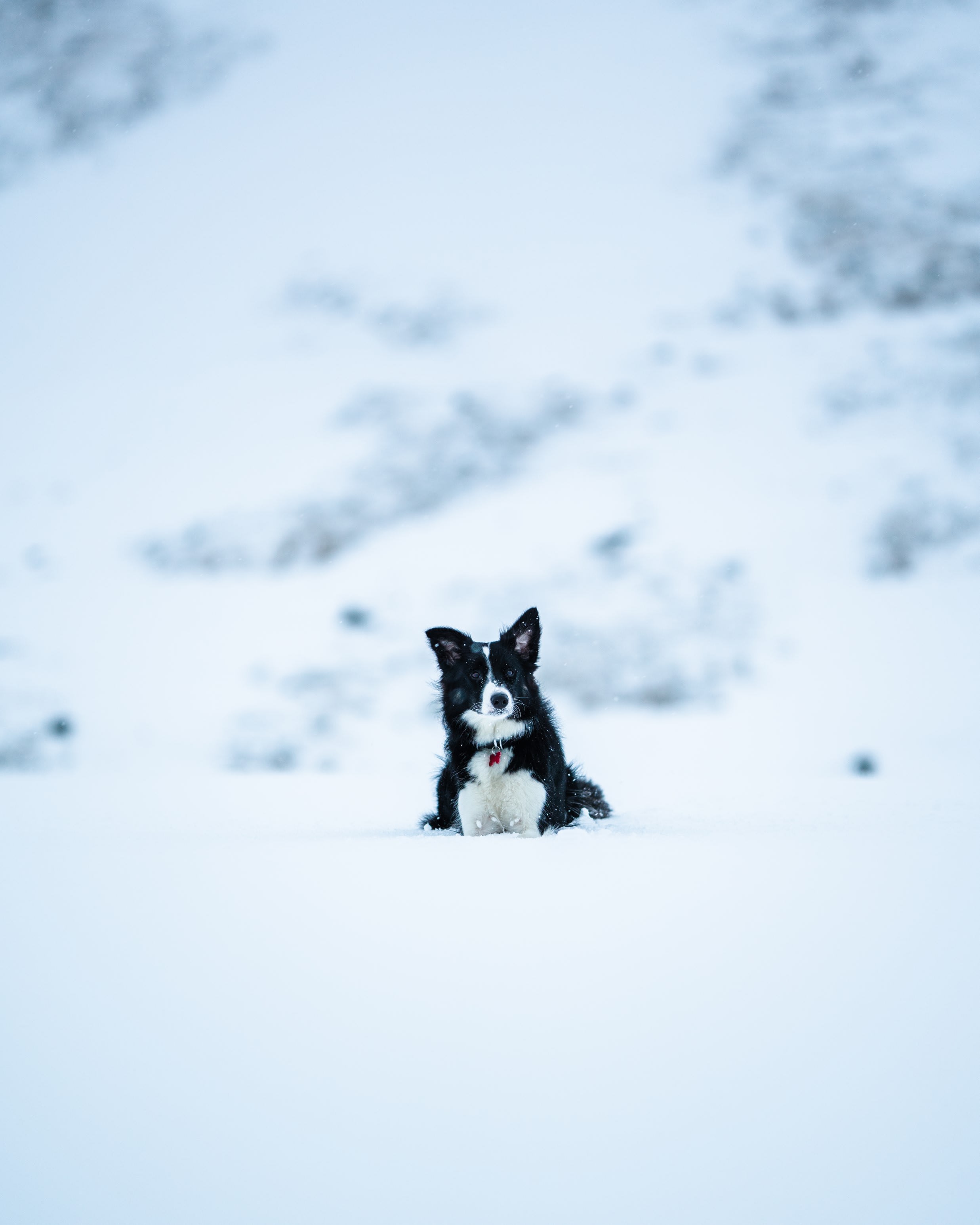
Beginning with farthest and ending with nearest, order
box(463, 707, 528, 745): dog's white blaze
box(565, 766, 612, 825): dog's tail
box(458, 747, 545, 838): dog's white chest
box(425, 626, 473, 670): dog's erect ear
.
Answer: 1. box(565, 766, 612, 825): dog's tail
2. box(425, 626, 473, 670): dog's erect ear
3. box(463, 707, 528, 745): dog's white blaze
4. box(458, 747, 545, 838): dog's white chest

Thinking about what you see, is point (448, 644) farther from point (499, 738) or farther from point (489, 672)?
point (499, 738)

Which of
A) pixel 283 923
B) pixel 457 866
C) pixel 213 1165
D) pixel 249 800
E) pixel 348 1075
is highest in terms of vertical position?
pixel 249 800

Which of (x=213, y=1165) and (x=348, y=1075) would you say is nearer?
(x=213, y=1165)

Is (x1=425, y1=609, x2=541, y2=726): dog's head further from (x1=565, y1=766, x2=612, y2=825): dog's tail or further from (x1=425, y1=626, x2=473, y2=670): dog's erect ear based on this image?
(x1=565, y1=766, x2=612, y2=825): dog's tail

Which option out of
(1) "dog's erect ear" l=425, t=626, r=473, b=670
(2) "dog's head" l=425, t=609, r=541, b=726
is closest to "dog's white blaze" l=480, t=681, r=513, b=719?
(2) "dog's head" l=425, t=609, r=541, b=726

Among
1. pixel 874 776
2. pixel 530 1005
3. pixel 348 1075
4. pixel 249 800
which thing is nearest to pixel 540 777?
pixel 530 1005

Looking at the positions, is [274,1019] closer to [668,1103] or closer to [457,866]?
[668,1103]

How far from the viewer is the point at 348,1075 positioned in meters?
1.87

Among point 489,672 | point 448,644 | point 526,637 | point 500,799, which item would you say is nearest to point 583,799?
point 500,799

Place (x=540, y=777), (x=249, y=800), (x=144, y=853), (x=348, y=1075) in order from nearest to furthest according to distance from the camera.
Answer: (x=348, y=1075) → (x=144, y=853) → (x=540, y=777) → (x=249, y=800)

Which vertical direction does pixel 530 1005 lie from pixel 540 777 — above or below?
below

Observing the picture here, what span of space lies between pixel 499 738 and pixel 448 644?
70cm

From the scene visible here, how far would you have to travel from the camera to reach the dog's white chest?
4621mm

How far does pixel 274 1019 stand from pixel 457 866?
1.38 meters
